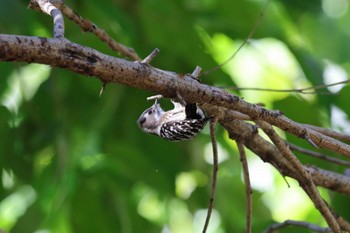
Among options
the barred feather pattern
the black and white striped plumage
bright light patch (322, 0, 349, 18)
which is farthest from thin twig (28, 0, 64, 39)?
bright light patch (322, 0, 349, 18)

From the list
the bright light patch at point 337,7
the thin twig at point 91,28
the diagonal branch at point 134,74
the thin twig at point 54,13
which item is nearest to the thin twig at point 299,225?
the diagonal branch at point 134,74

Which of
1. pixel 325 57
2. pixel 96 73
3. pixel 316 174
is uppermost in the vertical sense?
pixel 325 57

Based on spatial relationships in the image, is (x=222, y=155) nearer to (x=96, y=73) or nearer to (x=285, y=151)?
(x=285, y=151)

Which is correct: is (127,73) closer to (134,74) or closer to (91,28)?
(134,74)

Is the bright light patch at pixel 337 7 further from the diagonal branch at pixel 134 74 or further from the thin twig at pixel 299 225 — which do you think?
the diagonal branch at pixel 134 74

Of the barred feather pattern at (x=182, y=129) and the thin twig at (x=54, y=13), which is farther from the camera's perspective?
the barred feather pattern at (x=182, y=129)

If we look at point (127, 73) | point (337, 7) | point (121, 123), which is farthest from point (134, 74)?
point (337, 7)

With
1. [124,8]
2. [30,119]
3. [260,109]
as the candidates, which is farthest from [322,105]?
[260,109]

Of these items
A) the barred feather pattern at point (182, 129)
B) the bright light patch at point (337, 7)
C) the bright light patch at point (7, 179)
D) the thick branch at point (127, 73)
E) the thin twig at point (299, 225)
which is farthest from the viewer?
the bright light patch at point (337, 7)
